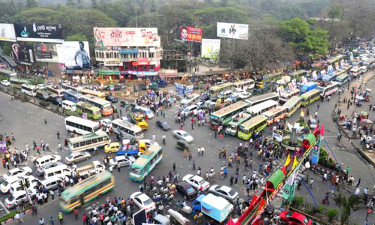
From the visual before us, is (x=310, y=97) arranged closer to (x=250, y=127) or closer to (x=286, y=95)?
(x=286, y=95)

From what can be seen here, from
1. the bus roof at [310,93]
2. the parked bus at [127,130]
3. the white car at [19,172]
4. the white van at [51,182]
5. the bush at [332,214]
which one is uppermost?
the bus roof at [310,93]

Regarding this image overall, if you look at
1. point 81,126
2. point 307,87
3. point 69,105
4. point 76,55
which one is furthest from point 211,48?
point 81,126

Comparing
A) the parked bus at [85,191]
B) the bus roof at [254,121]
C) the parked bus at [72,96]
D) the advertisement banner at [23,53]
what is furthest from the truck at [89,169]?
the advertisement banner at [23,53]

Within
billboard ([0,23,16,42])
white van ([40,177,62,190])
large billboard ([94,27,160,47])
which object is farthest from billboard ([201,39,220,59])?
white van ([40,177,62,190])

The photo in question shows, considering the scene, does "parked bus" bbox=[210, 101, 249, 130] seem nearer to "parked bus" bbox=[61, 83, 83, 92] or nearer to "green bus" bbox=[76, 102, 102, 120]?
"green bus" bbox=[76, 102, 102, 120]

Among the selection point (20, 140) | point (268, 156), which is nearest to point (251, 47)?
point (268, 156)

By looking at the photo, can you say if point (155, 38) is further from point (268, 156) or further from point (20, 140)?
point (268, 156)

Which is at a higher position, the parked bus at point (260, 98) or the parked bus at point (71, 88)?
the parked bus at point (71, 88)

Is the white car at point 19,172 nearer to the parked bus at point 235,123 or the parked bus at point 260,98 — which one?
the parked bus at point 235,123
